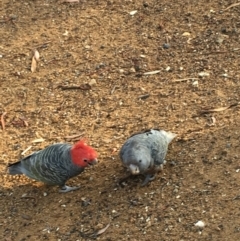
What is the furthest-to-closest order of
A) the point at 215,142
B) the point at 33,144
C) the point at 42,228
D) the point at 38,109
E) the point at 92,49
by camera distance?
the point at 92,49 < the point at 38,109 < the point at 33,144 < the point at 215,142 < the point at 42,228

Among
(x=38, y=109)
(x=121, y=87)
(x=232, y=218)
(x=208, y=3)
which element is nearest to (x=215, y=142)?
(x=232, y=218)

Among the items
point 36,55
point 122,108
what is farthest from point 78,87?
point 36,55

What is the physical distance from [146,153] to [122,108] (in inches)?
44.7

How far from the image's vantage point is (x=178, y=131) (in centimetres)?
554

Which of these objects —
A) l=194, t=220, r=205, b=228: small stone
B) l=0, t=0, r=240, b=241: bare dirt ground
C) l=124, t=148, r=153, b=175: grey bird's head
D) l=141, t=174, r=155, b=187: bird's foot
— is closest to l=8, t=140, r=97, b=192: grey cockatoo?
l=0, t=0, r=240, b=241: bare dirt ground

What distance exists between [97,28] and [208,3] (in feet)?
4.51

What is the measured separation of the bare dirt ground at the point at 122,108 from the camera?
482 cm

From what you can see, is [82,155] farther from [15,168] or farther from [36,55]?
→ [36,55]

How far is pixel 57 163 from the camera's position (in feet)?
16.8

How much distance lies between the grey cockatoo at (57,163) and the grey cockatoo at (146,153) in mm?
286

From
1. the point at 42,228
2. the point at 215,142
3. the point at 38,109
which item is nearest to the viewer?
the point at 42,228

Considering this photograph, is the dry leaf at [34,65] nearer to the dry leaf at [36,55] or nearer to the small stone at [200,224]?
the dry leaf at [36,55]

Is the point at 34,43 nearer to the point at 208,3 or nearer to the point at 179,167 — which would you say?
the point at 208,3

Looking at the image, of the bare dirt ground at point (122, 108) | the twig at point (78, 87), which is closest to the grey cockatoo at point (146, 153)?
the bare dirt ground at point (122, 108)
